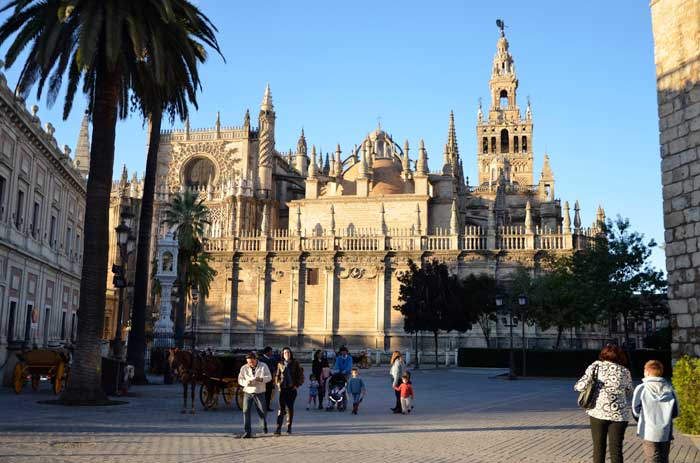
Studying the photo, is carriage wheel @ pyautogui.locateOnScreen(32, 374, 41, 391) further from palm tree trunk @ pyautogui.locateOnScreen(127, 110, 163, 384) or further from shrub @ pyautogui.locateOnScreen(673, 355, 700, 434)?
shrub @ pyautogui.locateOnScreen(673, 355, 700, 434)

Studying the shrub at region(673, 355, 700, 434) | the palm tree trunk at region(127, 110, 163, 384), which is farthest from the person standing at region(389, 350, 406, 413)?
the palm tree trunk at region(127, 110, 163, 384)

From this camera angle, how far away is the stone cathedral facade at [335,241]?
48.0 m

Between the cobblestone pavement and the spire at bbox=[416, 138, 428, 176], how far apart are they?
36.7 m

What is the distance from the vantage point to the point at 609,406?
23.4 feet

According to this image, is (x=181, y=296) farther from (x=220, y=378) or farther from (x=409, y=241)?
(x=409, y=241)

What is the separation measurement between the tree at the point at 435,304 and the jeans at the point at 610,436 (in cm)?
3112

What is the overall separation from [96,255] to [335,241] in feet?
115

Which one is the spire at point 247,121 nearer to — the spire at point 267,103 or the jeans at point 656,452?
the spire at point 267,103

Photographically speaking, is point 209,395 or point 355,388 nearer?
point 355,388

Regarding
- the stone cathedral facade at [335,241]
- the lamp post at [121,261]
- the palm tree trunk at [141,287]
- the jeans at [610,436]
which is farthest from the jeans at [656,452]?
the stone cathedral facade at [335,241]

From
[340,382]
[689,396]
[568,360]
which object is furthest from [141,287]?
[568,360]

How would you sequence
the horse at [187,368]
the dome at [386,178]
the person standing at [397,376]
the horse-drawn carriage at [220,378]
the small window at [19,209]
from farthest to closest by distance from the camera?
1. the dome at [386,178]
2. the small window at [19,209]
3. the person standing at [397,376]
4. the horse-drawn carriage at [220,378]
5. the horse at [187,368]

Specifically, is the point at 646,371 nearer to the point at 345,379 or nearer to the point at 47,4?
the point at 345,379

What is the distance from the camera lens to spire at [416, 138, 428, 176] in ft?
172
